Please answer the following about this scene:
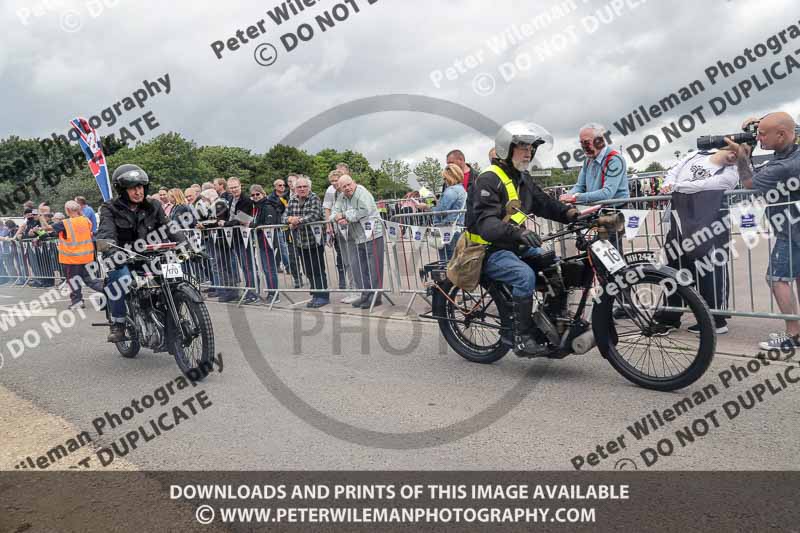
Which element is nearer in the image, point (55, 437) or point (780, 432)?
point (780, 432)

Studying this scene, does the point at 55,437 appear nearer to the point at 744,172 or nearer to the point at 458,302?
the point at 458,302

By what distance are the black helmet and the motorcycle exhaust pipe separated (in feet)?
14.1

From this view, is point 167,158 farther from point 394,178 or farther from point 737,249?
point 737,249

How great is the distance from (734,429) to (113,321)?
18.4ft

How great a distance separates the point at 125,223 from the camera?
6062 mm

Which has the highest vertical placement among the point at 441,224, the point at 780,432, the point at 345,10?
the point at 345,10

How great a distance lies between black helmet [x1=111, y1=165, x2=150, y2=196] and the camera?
5883 millimetres

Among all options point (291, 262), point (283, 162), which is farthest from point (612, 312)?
point (283, 162)

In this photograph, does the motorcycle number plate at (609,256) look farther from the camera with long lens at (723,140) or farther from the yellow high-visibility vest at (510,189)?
the camera with long lens at (723,140)

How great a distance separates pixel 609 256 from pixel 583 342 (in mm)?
675

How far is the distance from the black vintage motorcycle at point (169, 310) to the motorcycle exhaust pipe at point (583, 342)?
2982 millimetres

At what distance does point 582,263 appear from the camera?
4648 mm

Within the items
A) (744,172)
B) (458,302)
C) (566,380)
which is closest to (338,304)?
(458,302)

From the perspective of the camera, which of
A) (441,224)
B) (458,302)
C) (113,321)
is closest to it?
(458,302)
